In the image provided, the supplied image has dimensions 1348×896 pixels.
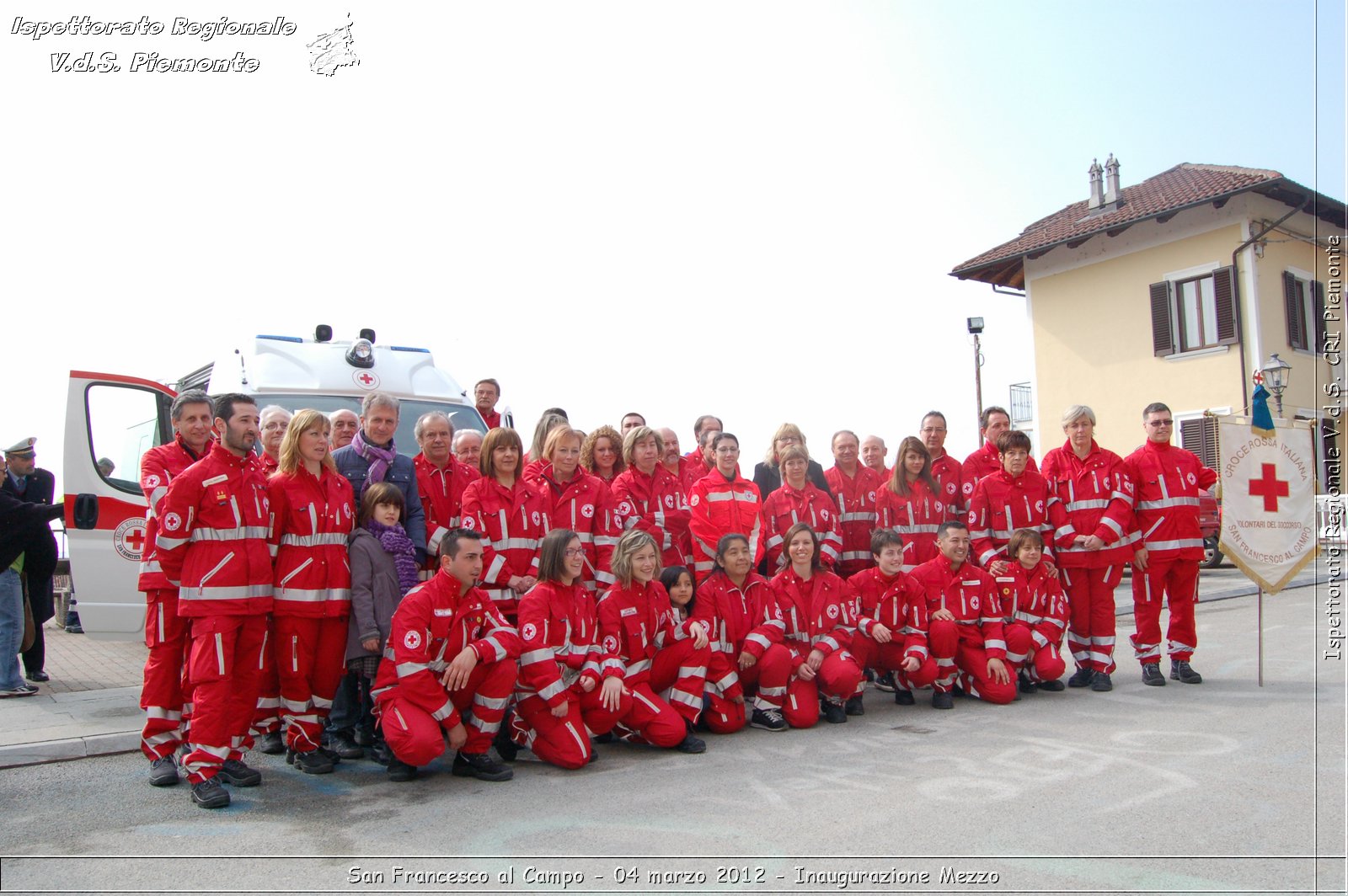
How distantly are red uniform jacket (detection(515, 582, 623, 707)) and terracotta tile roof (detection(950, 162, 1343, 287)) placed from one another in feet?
72.0

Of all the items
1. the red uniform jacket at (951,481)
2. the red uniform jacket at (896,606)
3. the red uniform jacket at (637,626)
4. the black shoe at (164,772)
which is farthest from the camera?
the red uniform jacket at (951,481)

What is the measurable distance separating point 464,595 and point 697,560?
2308mm

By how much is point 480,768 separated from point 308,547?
1.61m

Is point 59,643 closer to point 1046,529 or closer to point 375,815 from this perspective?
point 375,815

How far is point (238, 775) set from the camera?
518 centimetres

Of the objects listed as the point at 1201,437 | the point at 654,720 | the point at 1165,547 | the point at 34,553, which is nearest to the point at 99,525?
the point at 34,553

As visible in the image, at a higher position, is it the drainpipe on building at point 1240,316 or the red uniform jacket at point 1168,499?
the drainpipe on building at point 1240,316

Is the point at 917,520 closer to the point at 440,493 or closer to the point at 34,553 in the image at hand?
the point at 440,493

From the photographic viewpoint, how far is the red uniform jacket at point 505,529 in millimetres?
6184

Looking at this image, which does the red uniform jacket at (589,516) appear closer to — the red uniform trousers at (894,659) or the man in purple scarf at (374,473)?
the man in purple scarf at (374,473)

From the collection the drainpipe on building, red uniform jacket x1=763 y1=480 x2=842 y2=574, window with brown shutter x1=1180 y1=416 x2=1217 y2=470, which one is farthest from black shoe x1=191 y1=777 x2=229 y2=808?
the drainpipe on building

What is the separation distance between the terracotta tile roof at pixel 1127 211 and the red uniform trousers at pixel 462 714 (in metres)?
22.7

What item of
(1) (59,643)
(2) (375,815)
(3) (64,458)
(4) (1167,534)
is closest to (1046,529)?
(4) (1167,534)

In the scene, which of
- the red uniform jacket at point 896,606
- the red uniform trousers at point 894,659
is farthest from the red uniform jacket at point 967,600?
the red uniform trousers at point 894,659
